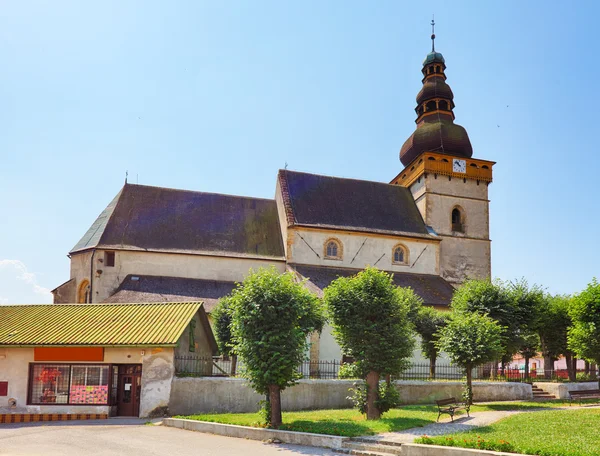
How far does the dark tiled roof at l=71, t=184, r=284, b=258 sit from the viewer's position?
1404 inches

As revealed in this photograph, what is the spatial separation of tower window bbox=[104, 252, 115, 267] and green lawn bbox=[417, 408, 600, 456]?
25.4 meters

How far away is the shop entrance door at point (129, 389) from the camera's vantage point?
21.5 meters

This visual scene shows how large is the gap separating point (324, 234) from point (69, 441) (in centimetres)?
2470

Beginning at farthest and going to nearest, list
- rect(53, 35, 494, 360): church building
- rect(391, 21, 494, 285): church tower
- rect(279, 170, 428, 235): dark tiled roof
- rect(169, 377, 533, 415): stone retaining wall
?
rect(391, 21, 494, 285): church tower → rect(279, 170, 428, 235): dark tiled roof → rect(53, 35, 494, 360): church building → rect(169, 377, 533, 415): stone retaining wall

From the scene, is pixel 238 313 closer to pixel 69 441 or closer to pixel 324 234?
pixel 69 441

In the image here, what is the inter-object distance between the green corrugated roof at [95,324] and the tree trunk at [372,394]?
24.6 ft

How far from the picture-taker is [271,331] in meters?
18.0

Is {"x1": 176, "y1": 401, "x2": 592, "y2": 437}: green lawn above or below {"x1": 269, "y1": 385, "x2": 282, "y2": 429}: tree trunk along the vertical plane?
below

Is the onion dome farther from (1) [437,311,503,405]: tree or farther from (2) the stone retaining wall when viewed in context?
(2) the stone retaining wall

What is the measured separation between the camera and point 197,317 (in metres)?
24.6

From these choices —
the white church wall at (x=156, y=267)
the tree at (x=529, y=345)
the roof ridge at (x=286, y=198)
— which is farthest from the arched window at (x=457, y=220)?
the white church wall at (x=156, y=267)

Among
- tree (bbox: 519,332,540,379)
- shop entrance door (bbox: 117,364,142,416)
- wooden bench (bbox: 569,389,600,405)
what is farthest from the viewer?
tree (bbox: 519,332,540,379)

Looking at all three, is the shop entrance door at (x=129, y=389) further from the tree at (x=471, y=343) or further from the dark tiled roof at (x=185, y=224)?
the dark tiled roof at (x=185, y=224)

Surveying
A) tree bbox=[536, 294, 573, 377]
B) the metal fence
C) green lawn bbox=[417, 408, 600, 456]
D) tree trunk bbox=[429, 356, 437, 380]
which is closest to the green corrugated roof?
the metal fence
